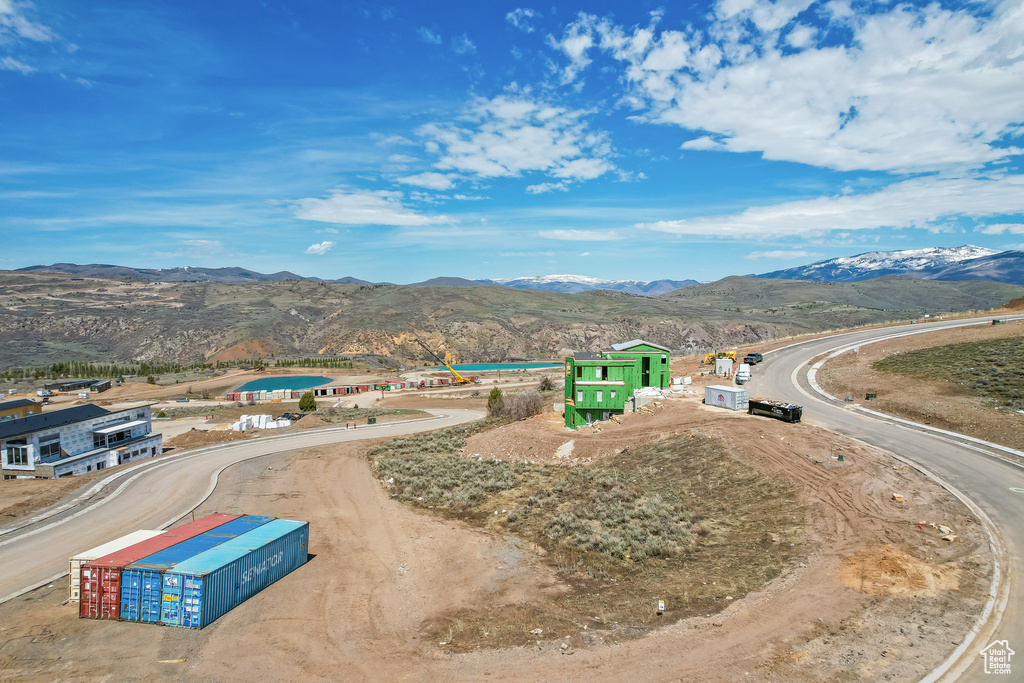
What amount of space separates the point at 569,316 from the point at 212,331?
112316mm

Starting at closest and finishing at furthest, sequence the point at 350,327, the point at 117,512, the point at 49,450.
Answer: the point at 117,512, the point at 49,450, the point at 350,327

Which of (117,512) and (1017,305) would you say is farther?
(1017,305)

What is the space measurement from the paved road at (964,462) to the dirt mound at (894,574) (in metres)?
1.84

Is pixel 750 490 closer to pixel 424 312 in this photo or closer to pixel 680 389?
pixel 680 389

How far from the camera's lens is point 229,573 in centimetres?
1933

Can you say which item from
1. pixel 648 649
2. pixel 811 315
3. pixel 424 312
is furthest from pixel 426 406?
pixel 811 315

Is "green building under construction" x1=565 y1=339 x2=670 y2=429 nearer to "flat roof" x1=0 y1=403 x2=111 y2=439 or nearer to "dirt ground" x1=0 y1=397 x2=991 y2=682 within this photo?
"dirt ground" x1=0 y1=397 x2=991 y2=682

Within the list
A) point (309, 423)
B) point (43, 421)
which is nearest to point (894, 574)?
point (43, 421)

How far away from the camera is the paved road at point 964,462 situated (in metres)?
15.9

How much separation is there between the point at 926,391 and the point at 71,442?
70521 mm

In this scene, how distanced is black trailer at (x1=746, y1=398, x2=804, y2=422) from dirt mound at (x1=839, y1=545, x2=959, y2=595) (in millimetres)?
18656

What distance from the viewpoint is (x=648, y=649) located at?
631 inches

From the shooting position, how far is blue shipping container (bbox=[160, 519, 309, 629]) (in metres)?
18.1

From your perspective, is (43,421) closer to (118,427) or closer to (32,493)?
(118,427)
